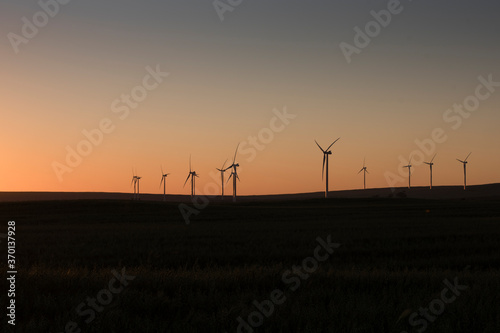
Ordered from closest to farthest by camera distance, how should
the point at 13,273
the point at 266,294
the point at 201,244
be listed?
the point at 266,294 < the point at 13,273 < the point at 201,244

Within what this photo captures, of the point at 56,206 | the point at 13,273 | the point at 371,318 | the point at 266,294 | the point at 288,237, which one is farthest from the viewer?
the point at 56,206

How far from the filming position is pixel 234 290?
37.2ft

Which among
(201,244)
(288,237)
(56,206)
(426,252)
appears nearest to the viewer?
(426,252)

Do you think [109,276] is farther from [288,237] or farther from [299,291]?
[288,237]

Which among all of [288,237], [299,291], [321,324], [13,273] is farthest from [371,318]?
[288,237]

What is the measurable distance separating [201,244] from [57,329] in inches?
649

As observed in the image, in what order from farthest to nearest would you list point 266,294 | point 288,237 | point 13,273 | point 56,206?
point 56,206 → point 288,237 → point 13,273 → point 266,294

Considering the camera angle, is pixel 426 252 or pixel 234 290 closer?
pixel 234 290

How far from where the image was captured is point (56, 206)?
2948 inches

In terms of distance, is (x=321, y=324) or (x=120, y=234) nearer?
(x=321, y=324)

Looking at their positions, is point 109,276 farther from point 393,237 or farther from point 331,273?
point 393,237

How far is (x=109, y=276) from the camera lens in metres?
12.0

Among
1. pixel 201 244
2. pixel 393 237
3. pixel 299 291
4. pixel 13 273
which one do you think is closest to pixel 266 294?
pixel 299 291

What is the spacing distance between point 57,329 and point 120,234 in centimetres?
2250
